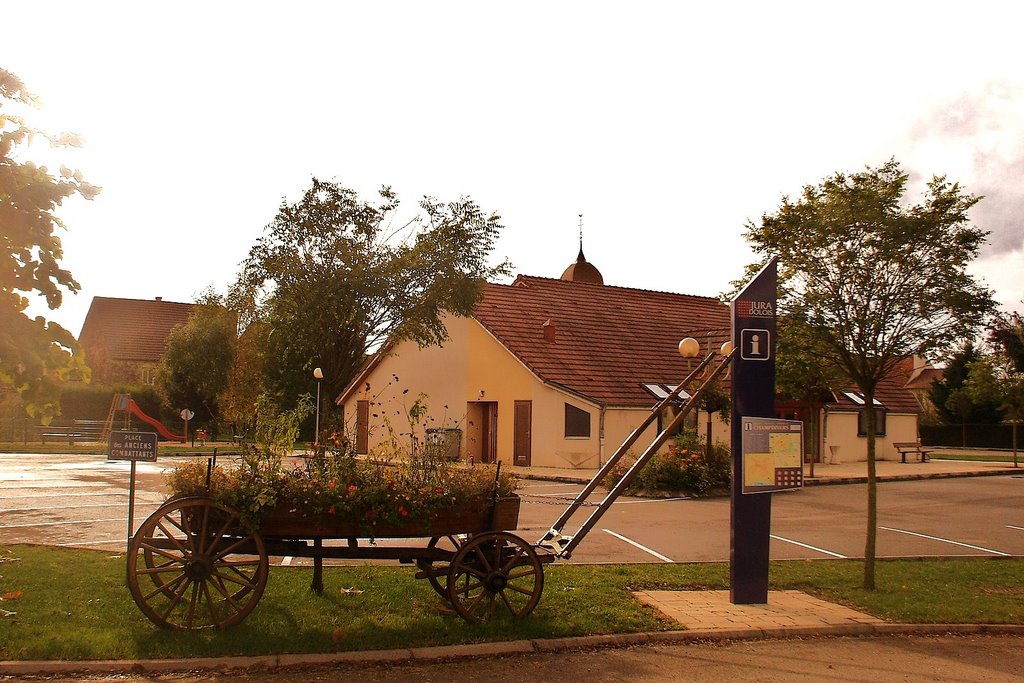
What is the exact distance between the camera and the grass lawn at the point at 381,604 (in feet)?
22.1

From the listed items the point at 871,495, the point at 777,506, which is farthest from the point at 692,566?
the point at 777,506

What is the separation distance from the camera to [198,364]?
5056 cm

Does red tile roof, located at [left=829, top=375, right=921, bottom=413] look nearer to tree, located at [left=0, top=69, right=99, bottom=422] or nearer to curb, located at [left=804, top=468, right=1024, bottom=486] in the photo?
curb, located at [left=804, top=468, right=1024, bottom=486]

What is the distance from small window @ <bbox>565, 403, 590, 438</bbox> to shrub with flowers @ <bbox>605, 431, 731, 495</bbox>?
6.42 metres

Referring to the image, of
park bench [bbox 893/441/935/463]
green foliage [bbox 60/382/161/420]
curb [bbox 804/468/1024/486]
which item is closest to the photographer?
curb [bbox 804/468/1024/486]

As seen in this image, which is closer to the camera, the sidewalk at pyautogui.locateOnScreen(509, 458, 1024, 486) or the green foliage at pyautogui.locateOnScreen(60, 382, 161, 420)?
the sidewalk at pyautogui.locateOnScreen(509, 458, 1024, 486)

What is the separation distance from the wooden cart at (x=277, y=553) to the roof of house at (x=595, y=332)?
19.1 m

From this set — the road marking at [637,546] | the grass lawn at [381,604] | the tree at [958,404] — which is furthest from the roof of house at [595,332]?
the tree at [958,404]

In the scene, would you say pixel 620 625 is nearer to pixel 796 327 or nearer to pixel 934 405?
pixel 796 327

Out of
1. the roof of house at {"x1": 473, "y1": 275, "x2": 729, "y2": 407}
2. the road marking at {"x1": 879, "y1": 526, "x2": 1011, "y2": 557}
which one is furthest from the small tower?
the road marking at {"x1": 879, "y1": 526, "x2": 1011, "y2": 557}

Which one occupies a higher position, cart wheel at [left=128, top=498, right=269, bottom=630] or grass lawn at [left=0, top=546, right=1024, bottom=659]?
cart wheel at [left=128, top=498, right=269, bottom=630]

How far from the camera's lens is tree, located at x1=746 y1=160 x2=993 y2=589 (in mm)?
9500

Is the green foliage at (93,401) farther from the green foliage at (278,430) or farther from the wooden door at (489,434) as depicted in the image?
the green foliage at (278,430)

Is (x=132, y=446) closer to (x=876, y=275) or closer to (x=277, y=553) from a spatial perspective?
(x=277, y=553)
